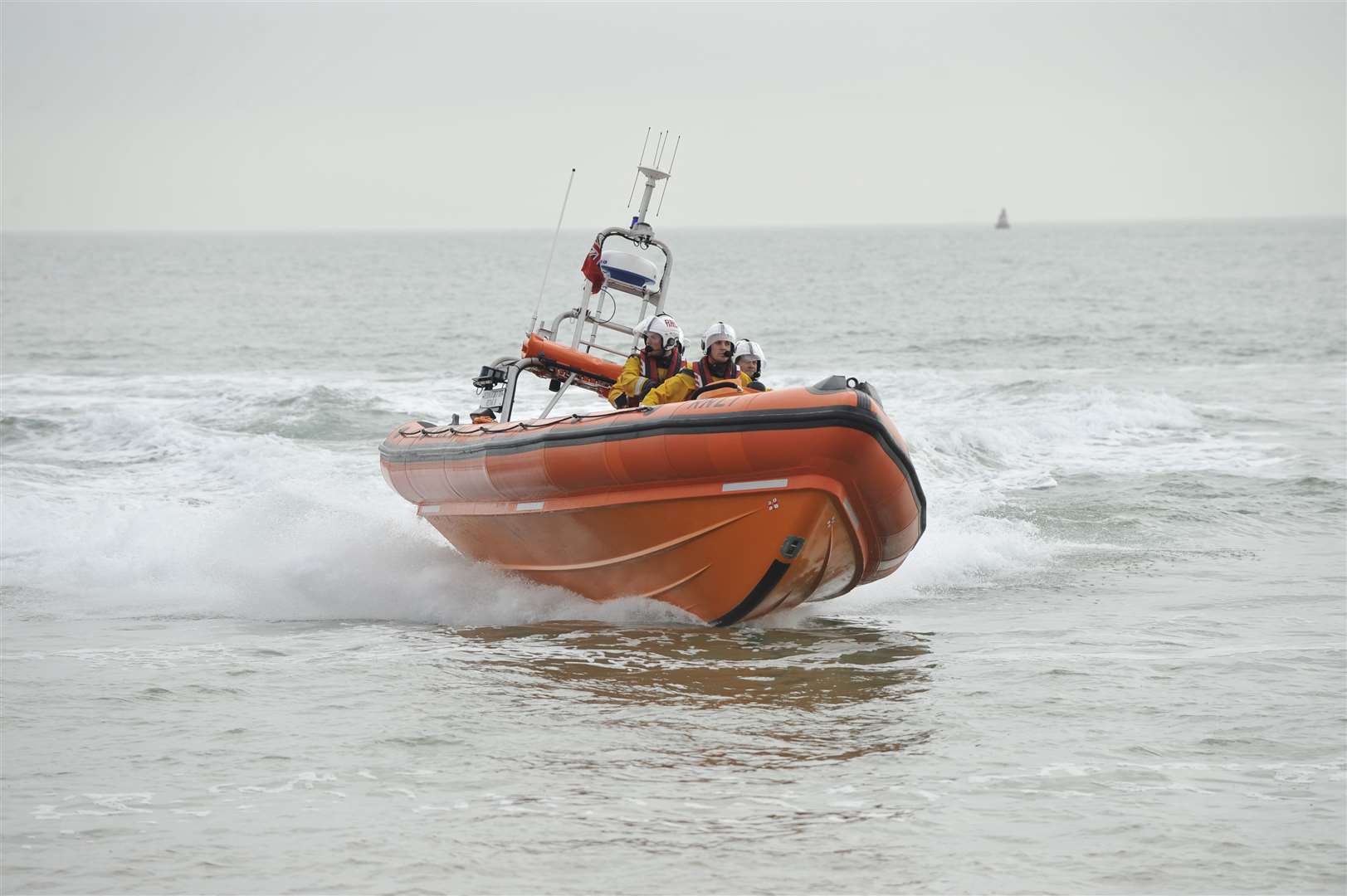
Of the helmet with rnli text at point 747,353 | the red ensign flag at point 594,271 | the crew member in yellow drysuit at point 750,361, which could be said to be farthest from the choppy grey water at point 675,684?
the red ensign flag at point 594,271

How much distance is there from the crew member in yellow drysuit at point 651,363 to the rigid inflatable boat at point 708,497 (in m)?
0.41

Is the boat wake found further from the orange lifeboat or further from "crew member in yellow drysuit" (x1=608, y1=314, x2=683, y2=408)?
"crew member in yellow drysuit" (x1=608, y1=314, x2=683, y2=408)

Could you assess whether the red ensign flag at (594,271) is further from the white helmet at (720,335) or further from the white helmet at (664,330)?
the white helmet at (720,335)

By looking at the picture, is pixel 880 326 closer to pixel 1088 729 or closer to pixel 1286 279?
pixel 1286 279

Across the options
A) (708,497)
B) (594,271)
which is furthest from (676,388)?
(594,271)

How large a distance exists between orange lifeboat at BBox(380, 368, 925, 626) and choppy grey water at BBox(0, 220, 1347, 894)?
0.31 m

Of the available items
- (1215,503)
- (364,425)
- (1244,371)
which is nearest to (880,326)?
(1244,371)

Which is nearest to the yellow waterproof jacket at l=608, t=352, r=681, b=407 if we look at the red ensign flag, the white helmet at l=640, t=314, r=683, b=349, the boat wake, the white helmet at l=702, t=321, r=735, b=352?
the white helmet at l=640, t=314, r=683, b=349

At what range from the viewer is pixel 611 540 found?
7996mm

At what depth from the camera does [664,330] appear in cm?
827

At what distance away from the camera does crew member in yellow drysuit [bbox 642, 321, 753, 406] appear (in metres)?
7.89

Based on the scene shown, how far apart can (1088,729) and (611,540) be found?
119 inches

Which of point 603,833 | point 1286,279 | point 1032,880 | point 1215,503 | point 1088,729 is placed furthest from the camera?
point 1286,279

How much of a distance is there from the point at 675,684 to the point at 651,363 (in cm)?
231
